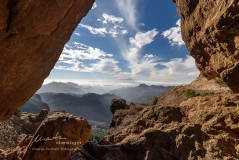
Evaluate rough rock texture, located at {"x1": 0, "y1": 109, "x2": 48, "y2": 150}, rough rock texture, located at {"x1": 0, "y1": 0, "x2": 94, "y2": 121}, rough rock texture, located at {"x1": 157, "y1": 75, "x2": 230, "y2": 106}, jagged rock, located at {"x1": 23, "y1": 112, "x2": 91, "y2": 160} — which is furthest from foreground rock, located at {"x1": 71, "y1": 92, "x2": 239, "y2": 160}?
rough rock texture, located at {"x1": 0, "y1": 109, "x2": 48, "y2": 150}

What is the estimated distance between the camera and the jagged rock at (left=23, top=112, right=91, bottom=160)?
62.8 ft

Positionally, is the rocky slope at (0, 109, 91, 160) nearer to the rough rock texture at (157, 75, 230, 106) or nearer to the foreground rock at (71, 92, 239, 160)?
the foreground rock at (71, 92, 239, 160)

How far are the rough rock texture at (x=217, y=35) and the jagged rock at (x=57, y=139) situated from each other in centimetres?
1851

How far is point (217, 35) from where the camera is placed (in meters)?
10.8

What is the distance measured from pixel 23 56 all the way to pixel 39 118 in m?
52.0

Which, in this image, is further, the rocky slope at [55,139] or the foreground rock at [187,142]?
the rocky slope at [55,139]

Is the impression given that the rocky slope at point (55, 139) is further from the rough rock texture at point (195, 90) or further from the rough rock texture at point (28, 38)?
the rough rock texture at point (195, 90)

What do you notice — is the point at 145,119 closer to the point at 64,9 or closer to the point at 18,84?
the point at 64,9

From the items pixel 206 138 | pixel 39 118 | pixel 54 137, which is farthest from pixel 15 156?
pixel 39 118

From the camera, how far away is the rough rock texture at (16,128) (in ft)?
115

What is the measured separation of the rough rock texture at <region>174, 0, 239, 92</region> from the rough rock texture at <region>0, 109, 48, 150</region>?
135 ft

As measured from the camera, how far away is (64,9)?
53.7 feet

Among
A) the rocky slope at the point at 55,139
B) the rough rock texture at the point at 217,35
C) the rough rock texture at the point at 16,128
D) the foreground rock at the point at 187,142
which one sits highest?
the rough rock texture at the point at 217,35

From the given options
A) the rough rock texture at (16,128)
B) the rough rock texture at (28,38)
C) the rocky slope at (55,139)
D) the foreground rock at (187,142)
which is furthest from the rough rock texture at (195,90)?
the rough rock texture at (16,128)
